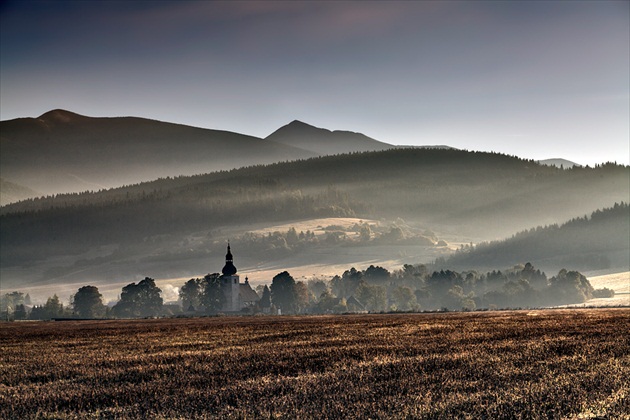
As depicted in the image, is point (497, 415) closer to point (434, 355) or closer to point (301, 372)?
point (301, 372)

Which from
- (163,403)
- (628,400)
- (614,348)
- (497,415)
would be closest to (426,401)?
(497,415)

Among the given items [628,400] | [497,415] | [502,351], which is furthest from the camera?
[502,351]

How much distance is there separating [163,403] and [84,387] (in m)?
4.92

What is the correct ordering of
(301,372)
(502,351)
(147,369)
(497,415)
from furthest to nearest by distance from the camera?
(502,351), (147,369), (301,372), (497,415)

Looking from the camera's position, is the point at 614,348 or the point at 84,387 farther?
the point at 614,348

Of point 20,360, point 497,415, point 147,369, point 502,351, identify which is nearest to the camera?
point 497,415

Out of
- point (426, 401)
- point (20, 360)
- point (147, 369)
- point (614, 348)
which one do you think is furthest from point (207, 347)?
point (426, 401)

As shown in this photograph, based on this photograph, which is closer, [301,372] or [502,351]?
[301,372]

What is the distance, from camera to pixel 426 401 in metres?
17.5

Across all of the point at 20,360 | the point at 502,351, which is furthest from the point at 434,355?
the point at 20,360

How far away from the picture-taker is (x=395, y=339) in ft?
130

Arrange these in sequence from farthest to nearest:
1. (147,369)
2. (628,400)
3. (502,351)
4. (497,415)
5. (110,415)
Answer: (502,351) < (147,369) < (110,415) < (628,400) < (497,415)

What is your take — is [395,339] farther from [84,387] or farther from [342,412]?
[342,412]

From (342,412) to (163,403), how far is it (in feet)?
16.7
